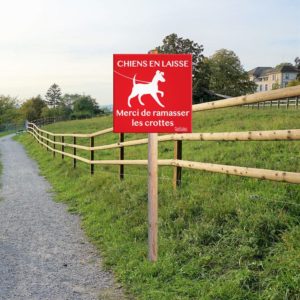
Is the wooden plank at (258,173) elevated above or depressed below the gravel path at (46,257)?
above

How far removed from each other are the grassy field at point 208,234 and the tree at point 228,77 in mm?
75870

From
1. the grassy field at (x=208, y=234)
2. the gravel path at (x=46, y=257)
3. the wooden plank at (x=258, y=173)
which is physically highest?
the wooden plank at (x=258, y=173)

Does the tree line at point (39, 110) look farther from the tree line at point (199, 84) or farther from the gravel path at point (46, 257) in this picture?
the gravel path at point (46, 257)

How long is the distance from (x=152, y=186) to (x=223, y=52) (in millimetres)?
84447

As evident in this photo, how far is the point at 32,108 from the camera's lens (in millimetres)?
99562

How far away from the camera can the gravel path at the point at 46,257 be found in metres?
4.22

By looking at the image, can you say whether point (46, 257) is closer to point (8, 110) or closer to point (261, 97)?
point (261, 97)

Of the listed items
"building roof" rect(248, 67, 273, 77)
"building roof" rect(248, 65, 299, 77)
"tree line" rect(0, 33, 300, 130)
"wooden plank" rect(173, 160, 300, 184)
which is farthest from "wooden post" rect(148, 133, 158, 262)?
"building roof" rect(248, 67, 273, 77)

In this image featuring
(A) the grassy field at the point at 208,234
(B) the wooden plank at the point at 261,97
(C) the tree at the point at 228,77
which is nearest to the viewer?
(A) the grassy field at the point at 208,234

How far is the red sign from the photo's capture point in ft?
14.6

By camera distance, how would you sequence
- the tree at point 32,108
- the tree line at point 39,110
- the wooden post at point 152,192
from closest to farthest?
the wooden post at point 152,192, the tree line at point 39,110, the tree at point 32,108

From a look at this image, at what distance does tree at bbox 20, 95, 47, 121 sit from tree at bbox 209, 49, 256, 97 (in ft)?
126

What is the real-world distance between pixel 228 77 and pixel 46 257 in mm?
80593

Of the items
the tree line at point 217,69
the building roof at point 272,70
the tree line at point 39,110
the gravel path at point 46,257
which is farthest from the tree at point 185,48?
the gravel path at point 46,257
